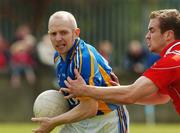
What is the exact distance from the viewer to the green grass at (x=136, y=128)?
1866 centimetres

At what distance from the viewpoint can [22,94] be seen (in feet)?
72.4

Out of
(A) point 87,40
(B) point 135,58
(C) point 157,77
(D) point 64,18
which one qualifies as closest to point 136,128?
(B) point 135,58

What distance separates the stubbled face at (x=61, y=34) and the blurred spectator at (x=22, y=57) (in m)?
11.7

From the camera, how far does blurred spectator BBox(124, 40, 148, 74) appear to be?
69.7 feet

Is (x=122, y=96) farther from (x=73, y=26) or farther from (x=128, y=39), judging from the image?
(x=128, y=39)

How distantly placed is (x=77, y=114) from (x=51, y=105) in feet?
1.25

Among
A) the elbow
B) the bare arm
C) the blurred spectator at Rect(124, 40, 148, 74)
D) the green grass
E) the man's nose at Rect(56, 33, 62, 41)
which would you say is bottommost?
the green grass

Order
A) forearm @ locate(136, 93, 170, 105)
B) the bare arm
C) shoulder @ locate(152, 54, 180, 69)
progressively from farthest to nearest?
forearm @ locate(136, 93, 170, 105)
the bare arm
shoulder @ locate(152, 54, 180, 69)

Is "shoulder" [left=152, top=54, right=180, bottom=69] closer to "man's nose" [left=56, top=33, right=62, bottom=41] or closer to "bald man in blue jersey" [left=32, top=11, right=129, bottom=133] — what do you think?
"bald man in blue jersey" [left=32, top=11, right=129, bottom=133]

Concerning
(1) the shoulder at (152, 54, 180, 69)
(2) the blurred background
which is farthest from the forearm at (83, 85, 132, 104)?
(2) the blurred background

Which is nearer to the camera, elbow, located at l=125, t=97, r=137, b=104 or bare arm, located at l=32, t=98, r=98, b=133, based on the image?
elbow, located at l=125, t=97, r=137, b=104

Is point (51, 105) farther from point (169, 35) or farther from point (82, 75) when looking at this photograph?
point (169, 35)

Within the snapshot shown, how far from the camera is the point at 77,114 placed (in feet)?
29.6

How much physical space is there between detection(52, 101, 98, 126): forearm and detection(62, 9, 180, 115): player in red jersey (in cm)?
63
